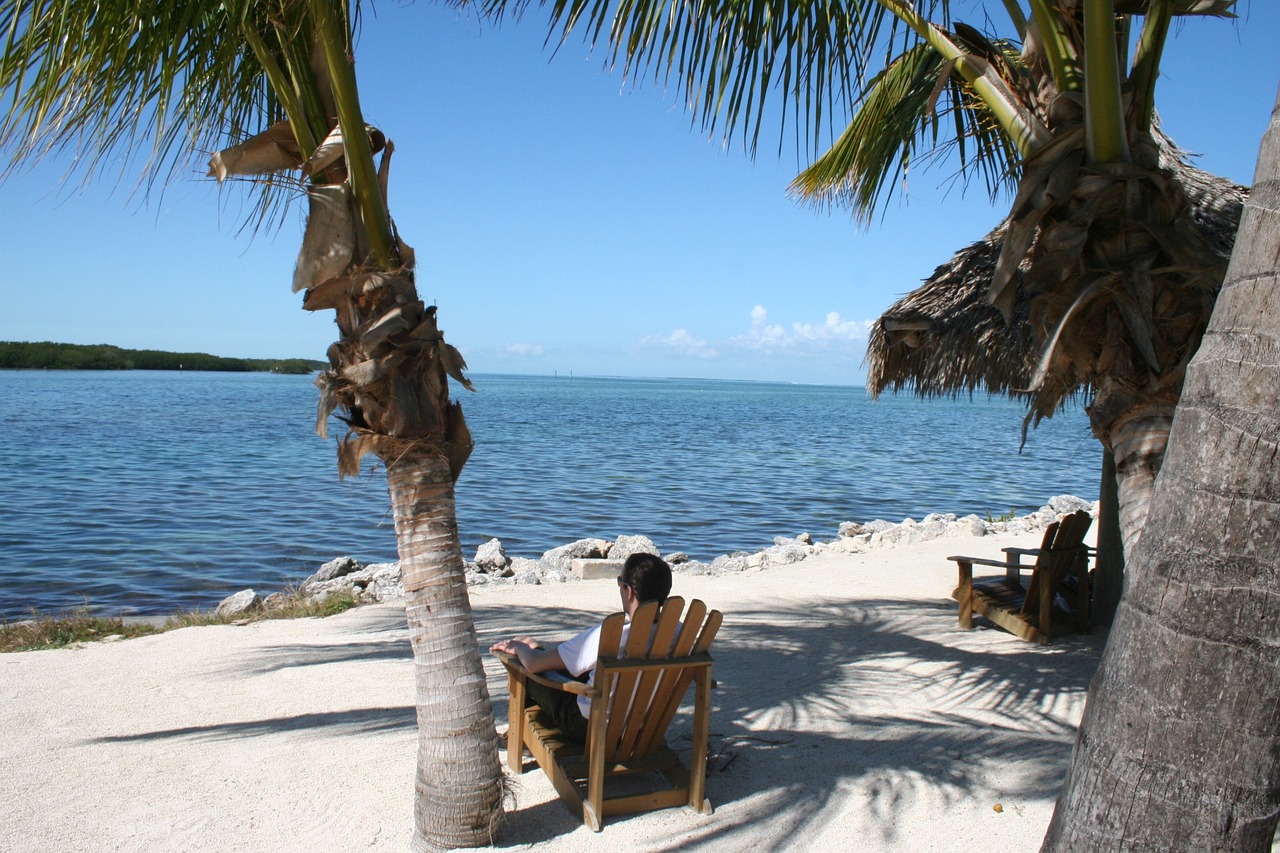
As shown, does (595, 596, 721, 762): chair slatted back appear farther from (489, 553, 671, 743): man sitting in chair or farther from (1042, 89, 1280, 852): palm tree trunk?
(1042, 89, 1280, 852): palm tree trunk

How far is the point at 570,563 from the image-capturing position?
33.5 feet

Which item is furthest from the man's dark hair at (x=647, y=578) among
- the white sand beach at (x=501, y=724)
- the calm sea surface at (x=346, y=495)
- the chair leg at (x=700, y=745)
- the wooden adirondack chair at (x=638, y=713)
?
the calm sea surface at (x=346, y=495)

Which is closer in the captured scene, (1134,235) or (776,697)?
(1134,235)

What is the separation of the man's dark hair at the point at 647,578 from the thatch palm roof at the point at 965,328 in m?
3.29

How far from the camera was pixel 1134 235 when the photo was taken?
3.27 meters

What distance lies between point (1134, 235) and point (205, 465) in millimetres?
22905

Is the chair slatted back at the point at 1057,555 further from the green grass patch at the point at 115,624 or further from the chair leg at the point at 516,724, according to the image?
the green grass patch at the point at 115,624

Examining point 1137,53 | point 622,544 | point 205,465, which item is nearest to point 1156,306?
point 1137,53

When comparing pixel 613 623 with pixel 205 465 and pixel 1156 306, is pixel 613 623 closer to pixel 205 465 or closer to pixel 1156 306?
pixel 1156 306

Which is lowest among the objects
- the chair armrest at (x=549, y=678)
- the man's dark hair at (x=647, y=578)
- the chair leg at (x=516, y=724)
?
the chair leg at (x=516, y=724)

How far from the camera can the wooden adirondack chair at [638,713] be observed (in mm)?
3410

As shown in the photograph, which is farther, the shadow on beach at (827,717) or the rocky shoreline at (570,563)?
the rocky shoreline at (570,563)

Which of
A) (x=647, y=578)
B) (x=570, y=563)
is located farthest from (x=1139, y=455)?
(x=570, y=563)

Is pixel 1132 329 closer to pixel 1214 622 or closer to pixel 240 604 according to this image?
pixel 1214 622
